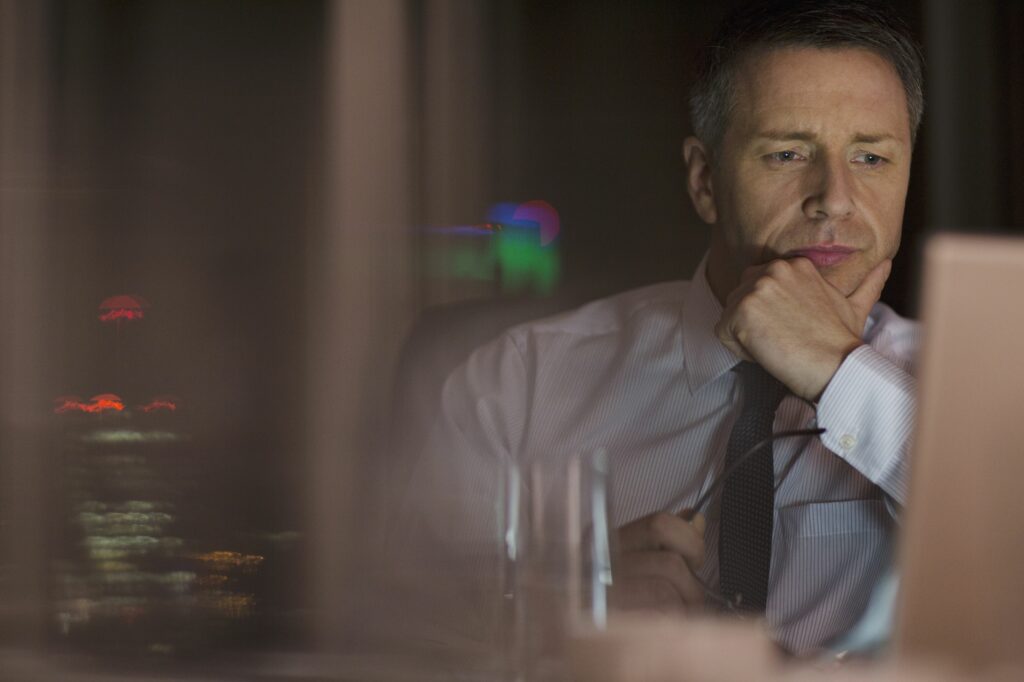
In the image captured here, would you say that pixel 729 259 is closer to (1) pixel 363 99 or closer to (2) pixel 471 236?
(2) pixel 471 236

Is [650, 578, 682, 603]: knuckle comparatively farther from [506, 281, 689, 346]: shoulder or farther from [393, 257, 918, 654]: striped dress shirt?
[506, 281, 689, 346]: shoulder

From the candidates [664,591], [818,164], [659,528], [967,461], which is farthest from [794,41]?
[967,461]

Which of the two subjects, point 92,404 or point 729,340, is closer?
point 729,340

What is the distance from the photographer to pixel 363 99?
215 centimetres

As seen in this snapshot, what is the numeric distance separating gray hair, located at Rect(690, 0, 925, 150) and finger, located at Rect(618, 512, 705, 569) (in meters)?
0.78

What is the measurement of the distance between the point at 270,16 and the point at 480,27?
428 millimetres

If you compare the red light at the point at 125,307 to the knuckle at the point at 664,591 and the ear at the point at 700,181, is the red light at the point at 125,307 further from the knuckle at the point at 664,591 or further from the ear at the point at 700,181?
the knuckle at the point at 664,591

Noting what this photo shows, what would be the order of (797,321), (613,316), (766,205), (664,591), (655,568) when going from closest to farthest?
(664,591) < (655,568) < (797,321) < (766,205) < (613,316)

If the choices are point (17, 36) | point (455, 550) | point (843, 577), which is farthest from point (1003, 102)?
point (17, 36)

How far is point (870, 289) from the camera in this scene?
6.26ft

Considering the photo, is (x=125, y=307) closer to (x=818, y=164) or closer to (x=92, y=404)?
(x=92, y=404)

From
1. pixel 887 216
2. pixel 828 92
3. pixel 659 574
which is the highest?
pixel 828 92

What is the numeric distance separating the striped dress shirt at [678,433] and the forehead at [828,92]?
12.1 inches

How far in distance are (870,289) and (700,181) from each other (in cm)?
35
